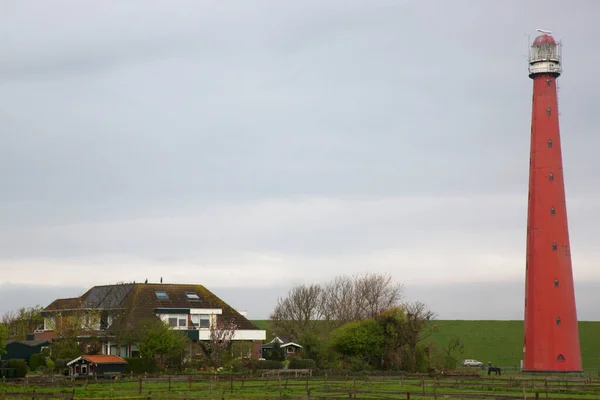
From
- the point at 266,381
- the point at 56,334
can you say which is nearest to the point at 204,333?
the point at 56,334

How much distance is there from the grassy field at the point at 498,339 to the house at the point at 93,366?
4331 centimetres

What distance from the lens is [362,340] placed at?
80062 millimetres

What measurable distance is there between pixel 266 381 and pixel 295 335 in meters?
43.2

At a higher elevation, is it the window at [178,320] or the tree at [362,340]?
the window at [178,320]

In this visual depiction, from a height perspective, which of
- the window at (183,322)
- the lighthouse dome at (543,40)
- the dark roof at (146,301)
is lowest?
the window at (183,322)

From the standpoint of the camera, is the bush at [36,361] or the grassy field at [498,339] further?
the grassy field at [498,339]

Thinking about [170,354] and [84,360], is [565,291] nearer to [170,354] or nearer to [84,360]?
[170,354]

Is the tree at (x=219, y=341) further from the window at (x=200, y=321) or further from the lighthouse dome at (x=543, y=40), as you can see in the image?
the lighthouse dome at (x=543, y=40)

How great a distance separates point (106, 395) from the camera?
46.6m

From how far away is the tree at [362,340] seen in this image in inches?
3157

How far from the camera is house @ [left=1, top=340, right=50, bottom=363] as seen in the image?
82.8 m

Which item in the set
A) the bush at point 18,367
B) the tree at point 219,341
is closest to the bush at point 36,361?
the bush at point 18,367

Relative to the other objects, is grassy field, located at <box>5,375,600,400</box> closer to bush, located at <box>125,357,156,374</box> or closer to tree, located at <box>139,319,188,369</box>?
bush, located at <box>125,357,156,374</box>

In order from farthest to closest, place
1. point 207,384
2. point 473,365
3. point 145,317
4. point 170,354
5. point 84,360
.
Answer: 1. point 473,365
2. point 145,317
3. point 170,354
4. point 84,360
5. point 207,384
